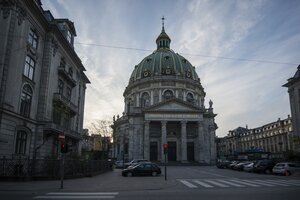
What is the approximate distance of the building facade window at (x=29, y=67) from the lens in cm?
2678

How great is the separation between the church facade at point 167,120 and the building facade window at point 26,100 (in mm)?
31116

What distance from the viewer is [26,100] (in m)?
27.0

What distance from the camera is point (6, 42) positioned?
22906mm

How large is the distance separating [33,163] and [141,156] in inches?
1699

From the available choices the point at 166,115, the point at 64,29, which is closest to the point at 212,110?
the point at 166,115

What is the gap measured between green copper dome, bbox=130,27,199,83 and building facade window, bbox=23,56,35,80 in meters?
49.9

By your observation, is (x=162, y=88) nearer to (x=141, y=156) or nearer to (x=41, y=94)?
(x=141, y=156)

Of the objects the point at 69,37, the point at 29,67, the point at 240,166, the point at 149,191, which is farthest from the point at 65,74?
the point at 240,166

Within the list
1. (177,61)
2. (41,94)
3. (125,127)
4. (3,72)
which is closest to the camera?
(3,72)

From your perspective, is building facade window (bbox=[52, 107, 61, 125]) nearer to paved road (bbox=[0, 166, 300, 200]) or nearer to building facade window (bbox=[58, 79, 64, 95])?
building facade window (bbox=[58, 79, 64, 95])

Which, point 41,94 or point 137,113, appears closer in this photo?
point 41,94

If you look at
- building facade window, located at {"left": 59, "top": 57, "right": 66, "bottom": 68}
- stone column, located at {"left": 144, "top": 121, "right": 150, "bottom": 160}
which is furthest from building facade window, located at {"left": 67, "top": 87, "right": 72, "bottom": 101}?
stone column, located at {"left": 144, "top": 121, "right": 150, "bottom": 160}

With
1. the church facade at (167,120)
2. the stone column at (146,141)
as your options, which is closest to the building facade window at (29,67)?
the church facade at (167,120)

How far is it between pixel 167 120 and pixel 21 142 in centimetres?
3865
